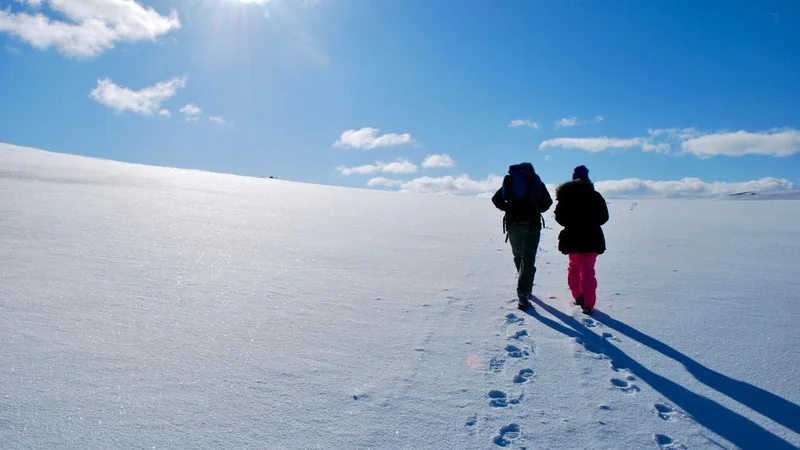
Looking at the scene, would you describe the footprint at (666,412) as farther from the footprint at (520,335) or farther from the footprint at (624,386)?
the footprint at (520,335)

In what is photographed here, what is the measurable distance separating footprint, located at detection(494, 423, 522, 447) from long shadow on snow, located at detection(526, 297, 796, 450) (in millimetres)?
1294

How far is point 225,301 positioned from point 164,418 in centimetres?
216

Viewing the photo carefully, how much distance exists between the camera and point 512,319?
5.04 meters

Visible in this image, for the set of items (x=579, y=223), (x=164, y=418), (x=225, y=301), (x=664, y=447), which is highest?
(x=579, y=223)

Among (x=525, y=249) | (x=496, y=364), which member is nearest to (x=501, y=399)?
(x=496, y=364)

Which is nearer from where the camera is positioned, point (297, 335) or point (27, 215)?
point (297, 335)

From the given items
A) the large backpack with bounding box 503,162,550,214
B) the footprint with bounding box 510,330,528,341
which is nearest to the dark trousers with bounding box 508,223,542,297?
the large backpack with bounding box 503,162,550,214

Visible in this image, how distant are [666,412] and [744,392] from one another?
0.78m

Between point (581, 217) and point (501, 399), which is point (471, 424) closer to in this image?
point (501, 399)

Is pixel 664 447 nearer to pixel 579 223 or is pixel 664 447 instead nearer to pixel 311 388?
pixel 311 388

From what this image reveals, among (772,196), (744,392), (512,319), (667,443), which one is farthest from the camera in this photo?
(772,196)

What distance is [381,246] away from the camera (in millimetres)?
8781

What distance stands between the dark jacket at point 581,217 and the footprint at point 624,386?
206 cm

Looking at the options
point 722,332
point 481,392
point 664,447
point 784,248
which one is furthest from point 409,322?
point 784,248
